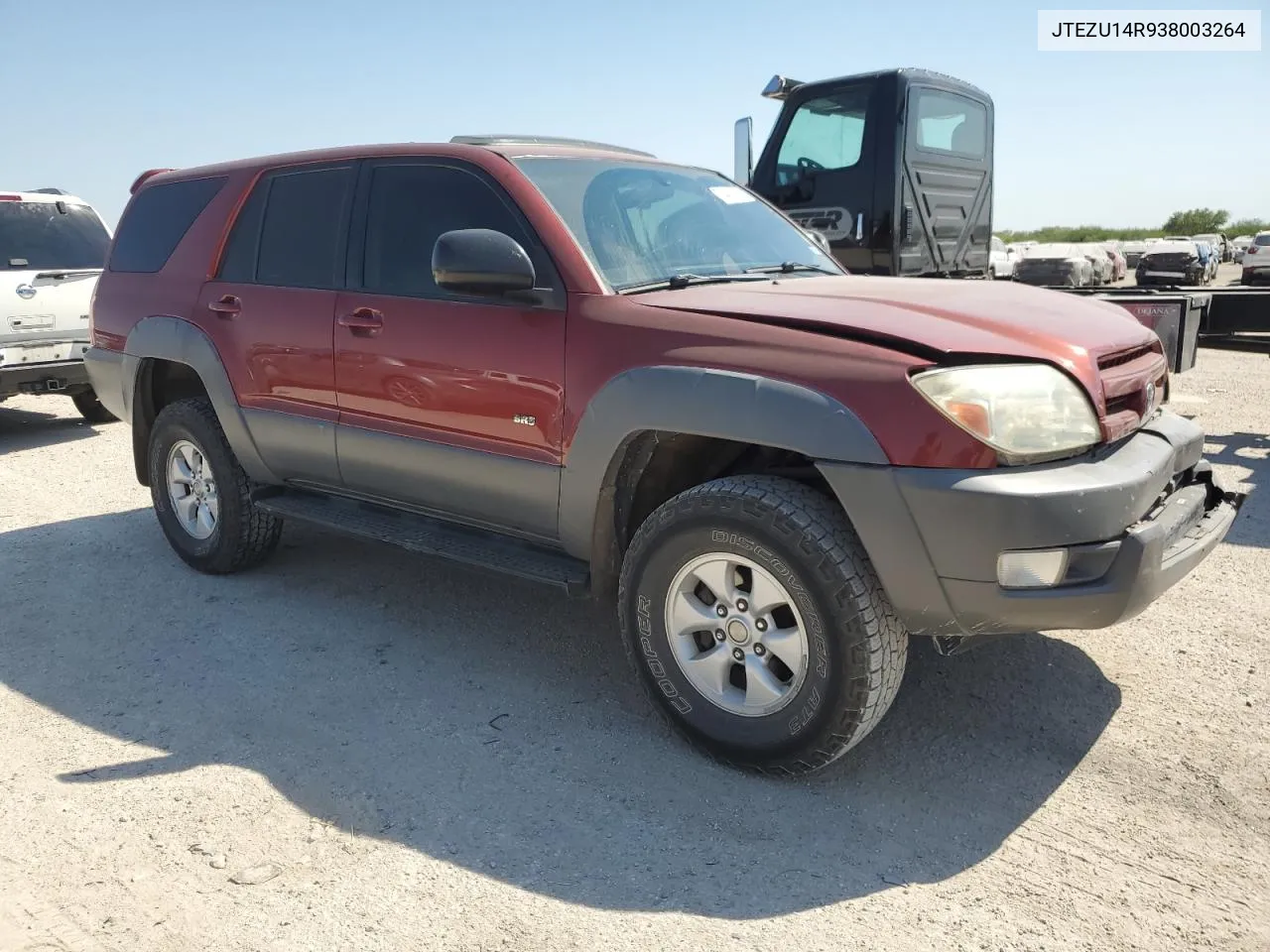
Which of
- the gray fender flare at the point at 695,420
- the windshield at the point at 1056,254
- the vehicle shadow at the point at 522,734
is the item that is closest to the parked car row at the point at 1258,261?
the windshield at the point at 1056,254

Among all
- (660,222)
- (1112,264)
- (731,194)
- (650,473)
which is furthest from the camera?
(1112,264)

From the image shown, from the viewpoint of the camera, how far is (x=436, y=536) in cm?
379

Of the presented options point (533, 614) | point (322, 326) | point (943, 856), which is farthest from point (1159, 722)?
point (322, 326)

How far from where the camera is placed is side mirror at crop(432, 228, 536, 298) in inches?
126

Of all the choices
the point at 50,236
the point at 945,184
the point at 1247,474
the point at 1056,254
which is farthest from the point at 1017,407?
the point at 1056,254

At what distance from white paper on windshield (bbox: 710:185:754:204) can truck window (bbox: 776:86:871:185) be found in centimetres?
281

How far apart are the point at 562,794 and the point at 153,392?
3.43 metres

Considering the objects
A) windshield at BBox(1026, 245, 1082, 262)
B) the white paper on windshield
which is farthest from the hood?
windshield at BBox(1026, 245, 1082, 262)

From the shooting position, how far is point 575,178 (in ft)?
12.1

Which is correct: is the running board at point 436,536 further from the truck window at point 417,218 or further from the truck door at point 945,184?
the truck door at point 945,184

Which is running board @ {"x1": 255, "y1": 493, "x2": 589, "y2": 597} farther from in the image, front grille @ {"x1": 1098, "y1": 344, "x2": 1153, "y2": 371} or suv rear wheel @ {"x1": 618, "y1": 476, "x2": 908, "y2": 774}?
front grille @ {"x1": 1098, "y1": 344, "x2": 1153, "y2": 371}

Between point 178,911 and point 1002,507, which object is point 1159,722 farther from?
point 178,911

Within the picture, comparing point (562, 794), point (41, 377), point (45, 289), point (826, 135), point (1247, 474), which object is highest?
point (826, 135)

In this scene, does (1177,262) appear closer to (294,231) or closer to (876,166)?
(876,166)
